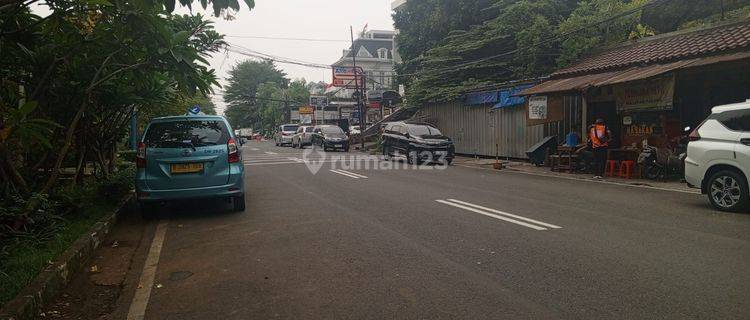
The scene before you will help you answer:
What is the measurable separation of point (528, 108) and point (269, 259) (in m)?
13.5

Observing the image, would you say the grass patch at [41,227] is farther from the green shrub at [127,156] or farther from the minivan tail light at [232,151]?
the green shrub at [127,156]

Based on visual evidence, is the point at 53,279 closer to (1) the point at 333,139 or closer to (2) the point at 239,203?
(2) the point at 239,203

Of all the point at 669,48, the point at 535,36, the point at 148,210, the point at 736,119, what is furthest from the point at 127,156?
the point at 669,48

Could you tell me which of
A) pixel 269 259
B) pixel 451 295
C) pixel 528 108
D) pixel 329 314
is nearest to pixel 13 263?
pixel 269 259

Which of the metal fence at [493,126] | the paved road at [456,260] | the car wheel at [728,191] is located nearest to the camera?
the paved road at [456,260]

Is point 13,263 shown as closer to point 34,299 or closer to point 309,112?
point 34,299

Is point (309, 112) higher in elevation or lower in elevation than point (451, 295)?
higher

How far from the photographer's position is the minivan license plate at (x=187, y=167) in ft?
26.4

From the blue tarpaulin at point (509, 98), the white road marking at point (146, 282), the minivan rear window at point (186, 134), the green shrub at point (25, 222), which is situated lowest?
the white road marking at point (146, 282)

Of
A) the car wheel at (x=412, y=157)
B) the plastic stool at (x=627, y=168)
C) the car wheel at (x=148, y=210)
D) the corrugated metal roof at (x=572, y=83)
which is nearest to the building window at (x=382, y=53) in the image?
the car wheel at (x=412, y=157)

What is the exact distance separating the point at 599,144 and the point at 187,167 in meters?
11.2

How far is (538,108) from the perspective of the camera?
56.0ft

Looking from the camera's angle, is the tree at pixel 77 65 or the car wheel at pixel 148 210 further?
the car wheel at pixel 148 210

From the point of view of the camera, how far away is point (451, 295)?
4379 mm
